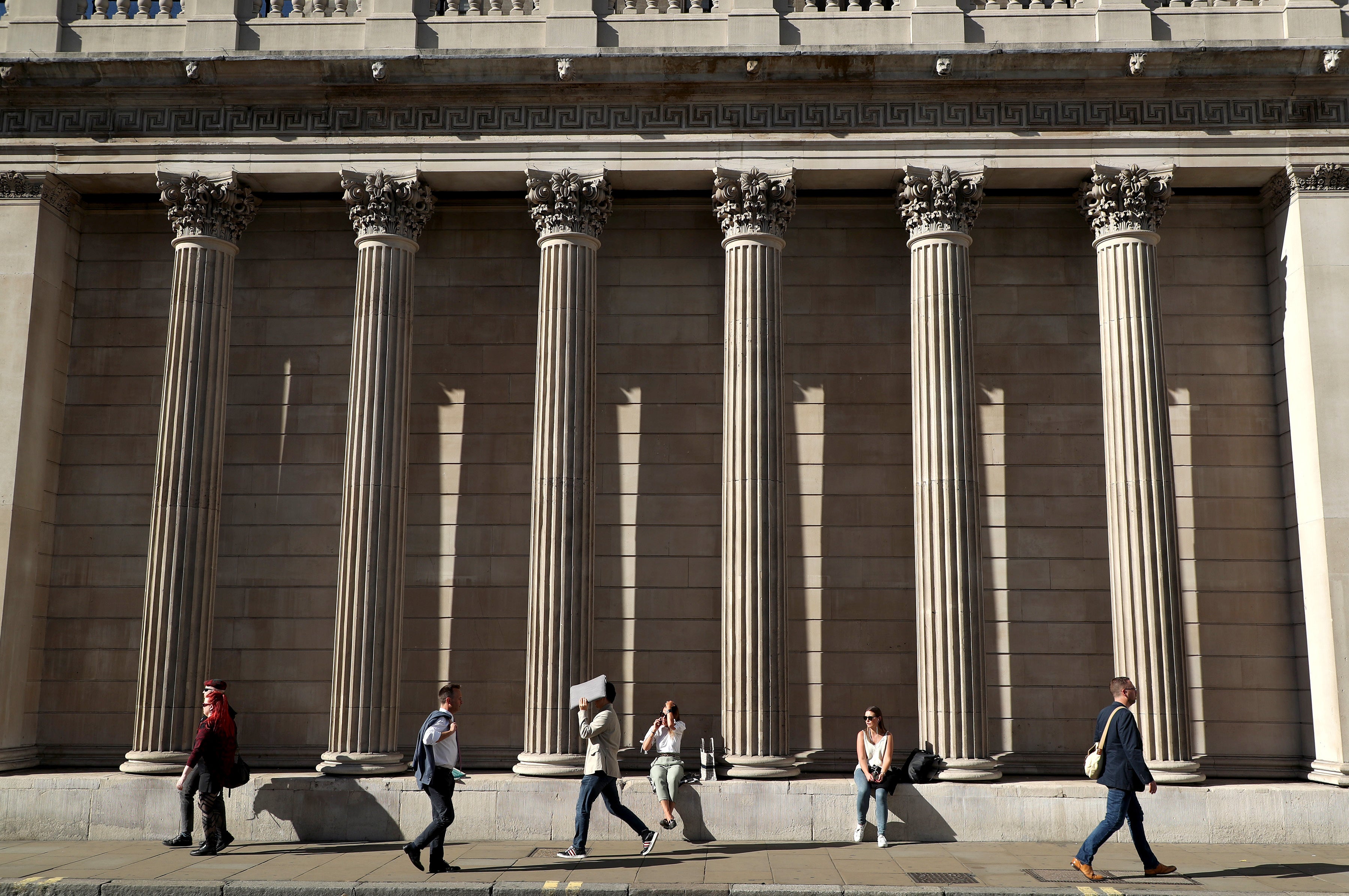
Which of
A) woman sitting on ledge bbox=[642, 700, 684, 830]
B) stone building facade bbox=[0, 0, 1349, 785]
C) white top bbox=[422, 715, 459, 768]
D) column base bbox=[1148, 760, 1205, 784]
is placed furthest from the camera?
stone building facade bbox=[0, 0, 1349, 785]

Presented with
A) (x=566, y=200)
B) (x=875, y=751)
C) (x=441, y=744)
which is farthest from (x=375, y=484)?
(x=875, y=751)

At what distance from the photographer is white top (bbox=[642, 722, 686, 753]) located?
17625 millimetres

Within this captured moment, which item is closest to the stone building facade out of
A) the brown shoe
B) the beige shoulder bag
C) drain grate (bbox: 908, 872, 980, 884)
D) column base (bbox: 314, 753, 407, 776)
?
column base (bbox: 314, 753, 407, 776)

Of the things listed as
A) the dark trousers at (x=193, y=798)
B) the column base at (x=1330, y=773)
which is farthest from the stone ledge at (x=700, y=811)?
the dark trousers at (x=193, y=798)

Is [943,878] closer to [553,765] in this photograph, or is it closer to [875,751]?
[875,751]

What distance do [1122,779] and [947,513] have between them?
19.4ft

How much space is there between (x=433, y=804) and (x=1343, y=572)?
49.8 ft

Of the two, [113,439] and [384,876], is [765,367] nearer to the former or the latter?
[384,876]

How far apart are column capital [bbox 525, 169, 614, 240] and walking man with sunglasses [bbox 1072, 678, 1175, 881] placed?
11.9 metres

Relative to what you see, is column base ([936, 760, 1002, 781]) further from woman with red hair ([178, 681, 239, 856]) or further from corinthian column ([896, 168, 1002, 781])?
woman with red hair ([178, 681, 239, 856])

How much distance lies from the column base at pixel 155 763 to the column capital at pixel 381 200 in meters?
9.61

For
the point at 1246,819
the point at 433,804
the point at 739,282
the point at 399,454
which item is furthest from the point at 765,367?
the point at 1246,819

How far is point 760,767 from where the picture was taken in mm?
18750

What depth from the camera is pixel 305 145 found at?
20.9m
